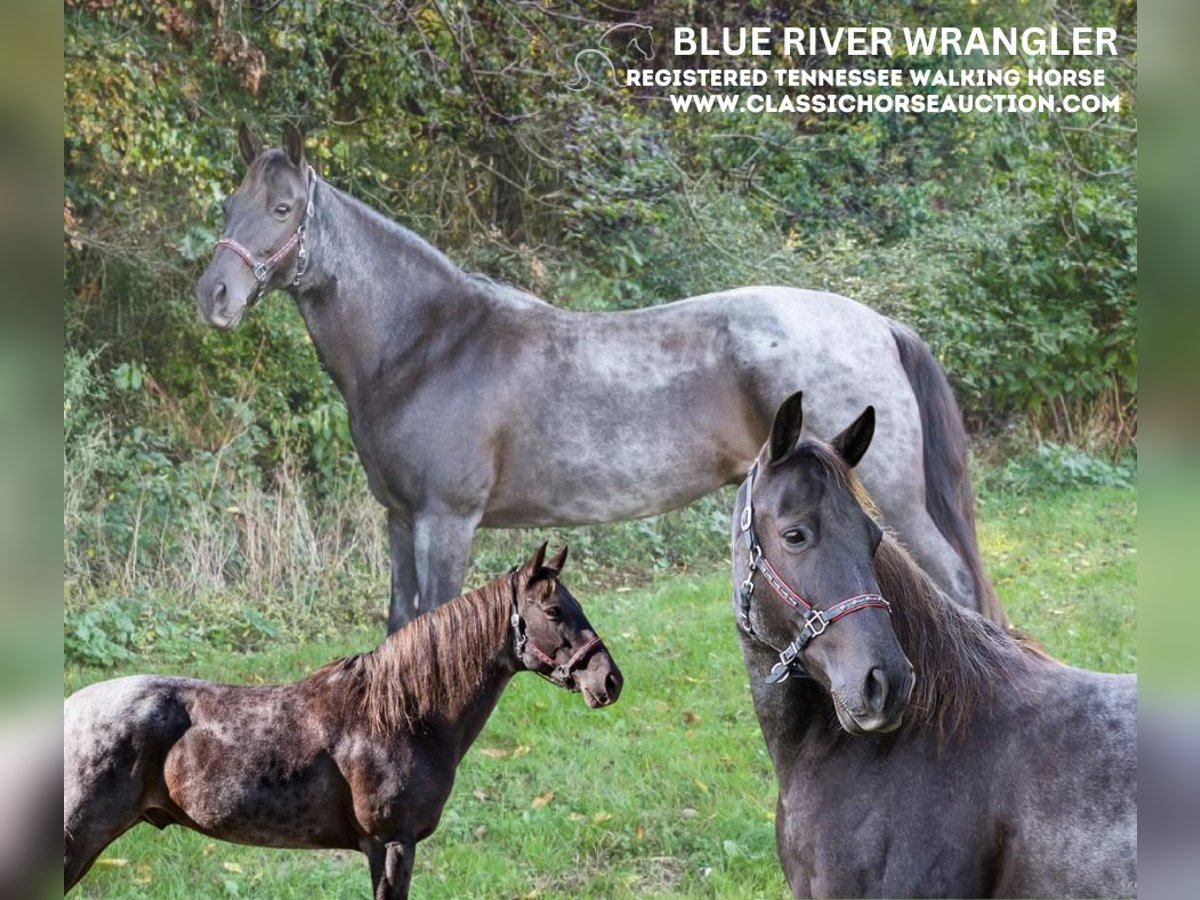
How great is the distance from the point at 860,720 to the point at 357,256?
2341mm

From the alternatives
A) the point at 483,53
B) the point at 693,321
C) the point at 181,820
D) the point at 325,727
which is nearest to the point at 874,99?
the point at 693,321

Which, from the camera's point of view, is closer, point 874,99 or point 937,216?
point 874,99

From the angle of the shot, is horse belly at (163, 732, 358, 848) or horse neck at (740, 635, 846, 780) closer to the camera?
horse neck at (740, 635, 846, 780)

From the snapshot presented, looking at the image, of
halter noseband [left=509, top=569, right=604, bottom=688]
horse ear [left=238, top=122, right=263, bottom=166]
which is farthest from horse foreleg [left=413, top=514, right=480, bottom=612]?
horse ear [left=238, top=122, right=263, bottom=166]

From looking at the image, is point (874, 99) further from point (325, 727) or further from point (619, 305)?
point (325, 727)

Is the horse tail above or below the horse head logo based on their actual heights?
below

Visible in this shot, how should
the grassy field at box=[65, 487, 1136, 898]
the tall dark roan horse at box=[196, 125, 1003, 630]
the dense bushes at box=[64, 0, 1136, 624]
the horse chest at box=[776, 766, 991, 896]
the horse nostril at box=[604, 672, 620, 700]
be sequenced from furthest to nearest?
the dense bushes at box=[64, 0, 1136, 624] → the tall dark roan horse at box=[196, 125, 1003, 630] → the grassy field at box=[65, 487, 1136, 898] → the horse nostril at box=[604, 672, 620, 700] → the horse chest at box=[776, 766, 991, 896]

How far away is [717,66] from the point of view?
389cm

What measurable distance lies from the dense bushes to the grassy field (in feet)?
0.94

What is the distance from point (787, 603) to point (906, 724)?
1.24ft


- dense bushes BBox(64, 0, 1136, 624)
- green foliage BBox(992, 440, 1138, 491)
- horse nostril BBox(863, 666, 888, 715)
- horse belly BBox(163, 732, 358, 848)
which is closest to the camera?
horse nostril BBox(863, 666, 888, 715)

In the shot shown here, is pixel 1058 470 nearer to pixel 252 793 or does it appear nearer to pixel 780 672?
pixel 780 672

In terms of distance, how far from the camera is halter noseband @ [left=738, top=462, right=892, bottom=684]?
2451 mm

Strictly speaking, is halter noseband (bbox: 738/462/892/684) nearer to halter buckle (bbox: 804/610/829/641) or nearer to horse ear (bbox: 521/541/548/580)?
halter buckle (bbox: 804/610/829/641)
